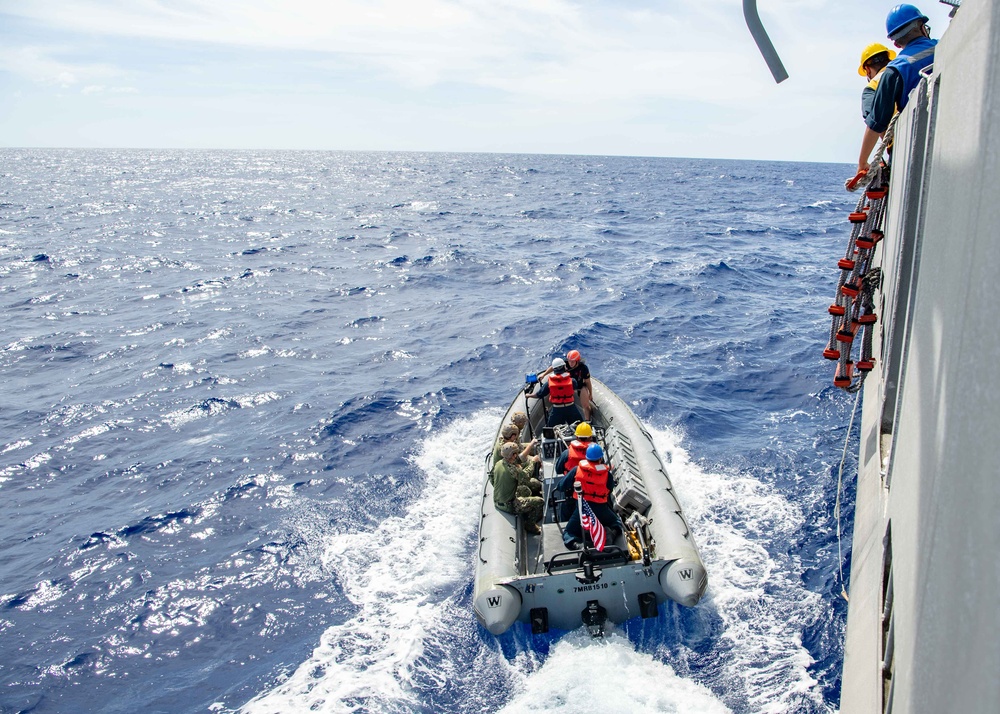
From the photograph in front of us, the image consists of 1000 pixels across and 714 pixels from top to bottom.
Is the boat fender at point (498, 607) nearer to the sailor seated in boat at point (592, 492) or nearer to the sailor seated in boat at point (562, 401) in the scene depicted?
the sailor seated in boat at point (592, 492)

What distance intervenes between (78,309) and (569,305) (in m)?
17.1

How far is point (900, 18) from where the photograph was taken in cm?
649

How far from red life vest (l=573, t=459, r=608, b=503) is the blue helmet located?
5333 millimetres

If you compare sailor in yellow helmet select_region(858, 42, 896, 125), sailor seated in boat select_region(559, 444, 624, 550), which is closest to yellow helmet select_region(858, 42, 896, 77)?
sailor in yellow helmet select_region(858, 42, 896, 125)

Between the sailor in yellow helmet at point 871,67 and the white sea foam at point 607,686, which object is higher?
the sailor in yellow helmet at point 871,67

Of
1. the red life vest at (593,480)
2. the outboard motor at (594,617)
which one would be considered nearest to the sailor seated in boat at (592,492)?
the red life vest at (593,480)

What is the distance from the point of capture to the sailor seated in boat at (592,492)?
820 centimetres

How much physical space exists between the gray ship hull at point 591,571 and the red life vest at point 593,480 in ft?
2.00

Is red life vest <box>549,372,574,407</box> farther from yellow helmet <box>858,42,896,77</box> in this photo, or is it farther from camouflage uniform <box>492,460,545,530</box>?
yellow helmet <box>858,42,896,77</box>

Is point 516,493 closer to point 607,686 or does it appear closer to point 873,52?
point 607,686

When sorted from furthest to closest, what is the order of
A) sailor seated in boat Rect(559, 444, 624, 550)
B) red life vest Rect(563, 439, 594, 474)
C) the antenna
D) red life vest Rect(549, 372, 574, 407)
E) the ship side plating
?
red life vest Rect(549, 372, 574, 407)
red life vest Rect(563, 439, 594, 474)
sailor seated in boat Rect(559, 444, 624, 550)
the antenna
the ship side plating

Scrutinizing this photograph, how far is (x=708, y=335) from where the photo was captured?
64.8 feet

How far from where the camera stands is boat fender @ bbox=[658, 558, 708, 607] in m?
7.74

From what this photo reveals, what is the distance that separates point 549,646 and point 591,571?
979 mm
